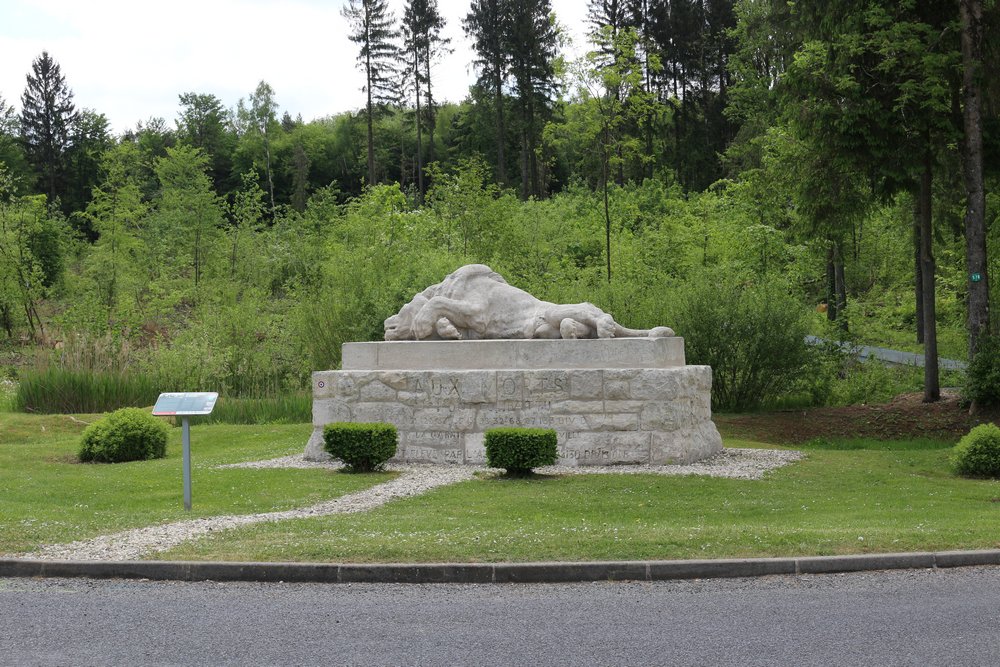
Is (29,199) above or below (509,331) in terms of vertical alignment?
above

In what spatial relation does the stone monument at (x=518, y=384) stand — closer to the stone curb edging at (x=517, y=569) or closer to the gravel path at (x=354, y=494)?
the gravel path at (x=354, y=494)

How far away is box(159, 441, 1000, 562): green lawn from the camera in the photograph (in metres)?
7.27

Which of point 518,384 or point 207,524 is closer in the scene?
point 207,524

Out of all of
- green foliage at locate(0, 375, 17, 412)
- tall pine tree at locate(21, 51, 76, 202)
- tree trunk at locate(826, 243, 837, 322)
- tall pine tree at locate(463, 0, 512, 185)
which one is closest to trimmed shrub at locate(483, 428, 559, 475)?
green foliage at locate(0, 375, 17, 412)

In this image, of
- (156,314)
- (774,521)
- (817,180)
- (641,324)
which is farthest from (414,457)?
(156,314)

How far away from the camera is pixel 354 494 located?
34.9 ft

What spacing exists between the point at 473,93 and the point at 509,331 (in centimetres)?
4623

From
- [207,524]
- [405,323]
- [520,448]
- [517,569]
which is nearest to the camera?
[517,569]

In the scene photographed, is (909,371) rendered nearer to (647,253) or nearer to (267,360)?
(647,253)

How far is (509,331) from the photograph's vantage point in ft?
45.3

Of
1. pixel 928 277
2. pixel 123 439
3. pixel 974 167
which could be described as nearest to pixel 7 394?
pixel 123 439

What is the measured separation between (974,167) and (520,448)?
10.4m

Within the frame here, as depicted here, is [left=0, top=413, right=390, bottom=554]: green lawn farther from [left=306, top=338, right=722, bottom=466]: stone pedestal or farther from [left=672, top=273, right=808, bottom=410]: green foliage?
[left=672, top=273, right=808, bottom=410]: green foliage

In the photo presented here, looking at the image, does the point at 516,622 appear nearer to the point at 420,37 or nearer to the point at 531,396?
the point at 531,396
